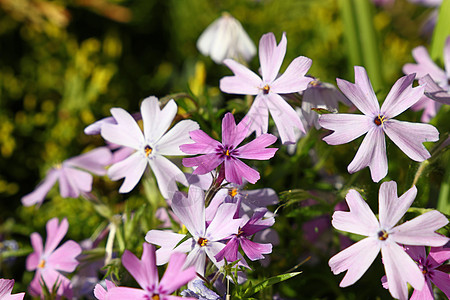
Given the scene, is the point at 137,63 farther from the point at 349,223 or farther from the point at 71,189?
the point at 349,223

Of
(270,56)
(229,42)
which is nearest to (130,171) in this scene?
(270,56)

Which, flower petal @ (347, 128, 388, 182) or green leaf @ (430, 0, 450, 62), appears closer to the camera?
flower petal @ (347, 128, 388, 182)

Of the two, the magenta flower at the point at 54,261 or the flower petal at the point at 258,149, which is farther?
the magenta flower at the point at 54,261

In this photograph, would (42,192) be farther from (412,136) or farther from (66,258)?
(412,136)

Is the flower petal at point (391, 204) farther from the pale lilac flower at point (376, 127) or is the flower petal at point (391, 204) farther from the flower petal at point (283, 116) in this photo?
the flower petal at point (283, 116)

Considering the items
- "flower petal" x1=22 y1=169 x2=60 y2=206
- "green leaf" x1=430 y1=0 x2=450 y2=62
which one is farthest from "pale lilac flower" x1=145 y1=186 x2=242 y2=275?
"green leaf" x1=430 y1=0 x2=450 y2=62

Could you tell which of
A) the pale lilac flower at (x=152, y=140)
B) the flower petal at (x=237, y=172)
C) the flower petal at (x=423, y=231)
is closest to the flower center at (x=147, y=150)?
the pale lilac flower at (x=152, y=140)

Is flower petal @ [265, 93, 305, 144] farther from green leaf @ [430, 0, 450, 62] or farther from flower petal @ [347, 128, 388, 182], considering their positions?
green leaf @ [430, 0, 450, 62]
